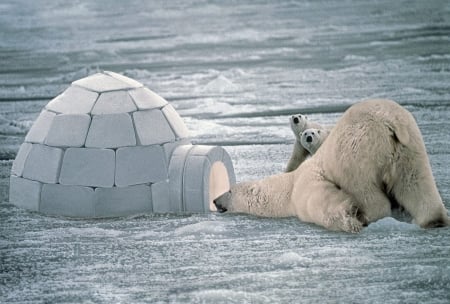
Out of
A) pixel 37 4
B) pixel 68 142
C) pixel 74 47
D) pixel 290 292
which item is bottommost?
pixel 290 292

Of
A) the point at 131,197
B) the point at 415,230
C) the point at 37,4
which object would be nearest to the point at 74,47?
the point at 37,4

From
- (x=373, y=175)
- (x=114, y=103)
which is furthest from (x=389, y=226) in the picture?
(x=114, y=103)

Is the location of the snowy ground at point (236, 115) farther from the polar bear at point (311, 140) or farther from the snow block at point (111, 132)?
the polar bear at point (311, 140)

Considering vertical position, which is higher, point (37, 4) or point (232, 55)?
point (37, 4)

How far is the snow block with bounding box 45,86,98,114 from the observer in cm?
497

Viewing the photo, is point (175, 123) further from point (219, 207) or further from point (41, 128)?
point (41, 128)

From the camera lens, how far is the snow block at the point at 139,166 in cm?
477

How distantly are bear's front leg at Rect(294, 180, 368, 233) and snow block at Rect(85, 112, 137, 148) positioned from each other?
43.4 inches

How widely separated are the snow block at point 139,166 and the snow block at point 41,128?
497 mm

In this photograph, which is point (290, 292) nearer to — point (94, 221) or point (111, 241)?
point (111, 241)

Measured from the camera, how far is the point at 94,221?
475cm

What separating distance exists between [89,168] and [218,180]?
0.82m

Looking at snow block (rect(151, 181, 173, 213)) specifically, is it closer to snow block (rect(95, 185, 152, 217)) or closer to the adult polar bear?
snow block (rect(95, 185, 152, 217))

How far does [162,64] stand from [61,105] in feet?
24.1
